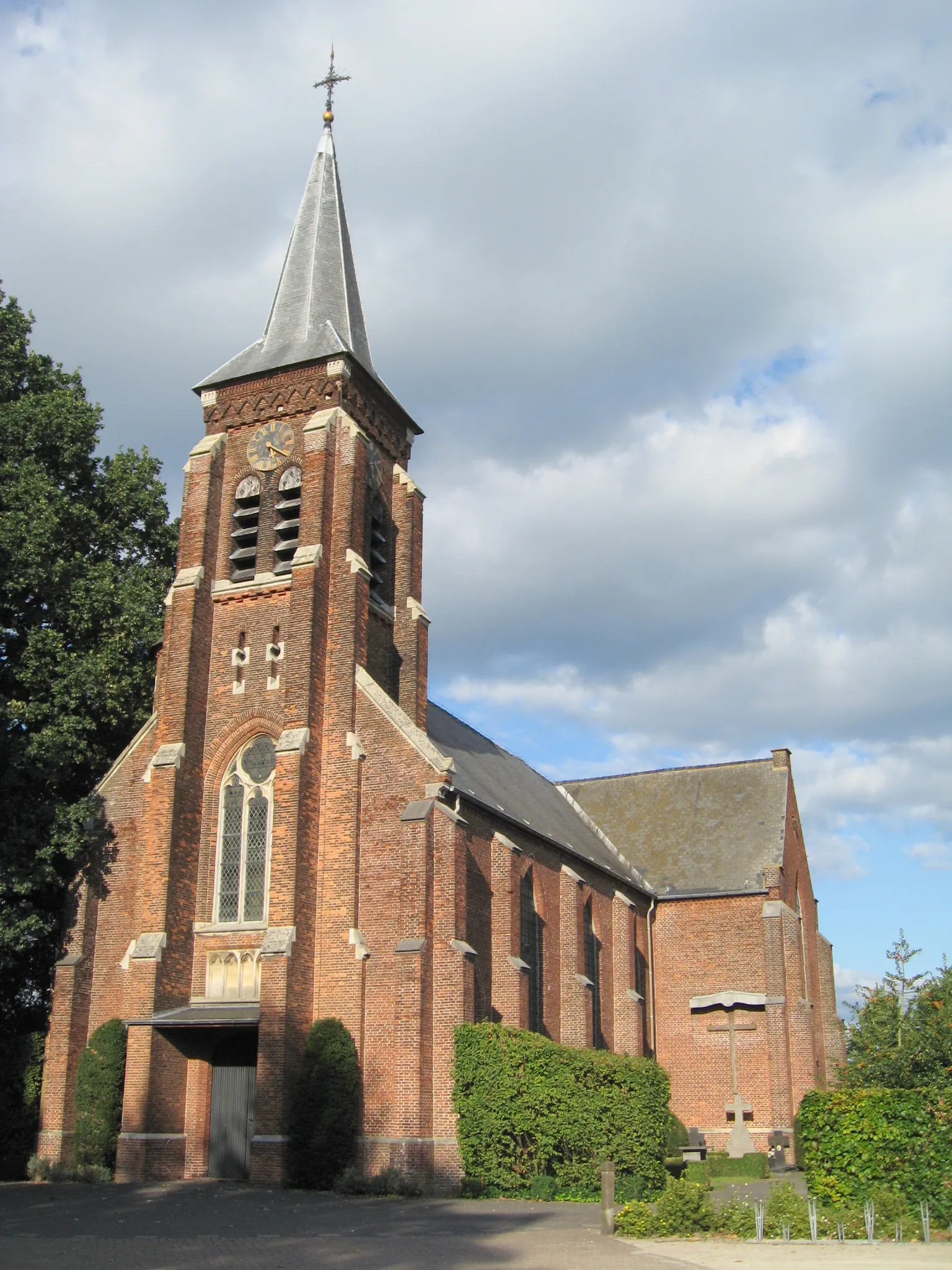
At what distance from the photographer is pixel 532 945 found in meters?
30.6

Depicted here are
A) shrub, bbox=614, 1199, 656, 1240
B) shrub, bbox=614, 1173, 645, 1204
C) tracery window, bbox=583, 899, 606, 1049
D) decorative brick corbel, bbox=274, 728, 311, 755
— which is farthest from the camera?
tracery window, bbox=583, 899, 606, 1049

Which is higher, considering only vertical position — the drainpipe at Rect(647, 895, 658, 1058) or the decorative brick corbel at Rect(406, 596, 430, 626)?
the decorative brick corbel at Rect(406, 596, 430, 626)

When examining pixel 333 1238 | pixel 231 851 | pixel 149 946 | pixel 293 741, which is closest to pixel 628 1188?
pixel 333 1238

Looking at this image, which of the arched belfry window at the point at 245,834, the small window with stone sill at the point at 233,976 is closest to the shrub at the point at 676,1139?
the small window with stone sill at the point at 233,976

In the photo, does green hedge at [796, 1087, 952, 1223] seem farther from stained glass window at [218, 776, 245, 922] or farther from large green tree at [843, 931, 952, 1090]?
stained glass window at [218, 776, 245, 922]

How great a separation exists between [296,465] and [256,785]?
788 centimetres

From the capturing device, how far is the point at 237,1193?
21.8 m

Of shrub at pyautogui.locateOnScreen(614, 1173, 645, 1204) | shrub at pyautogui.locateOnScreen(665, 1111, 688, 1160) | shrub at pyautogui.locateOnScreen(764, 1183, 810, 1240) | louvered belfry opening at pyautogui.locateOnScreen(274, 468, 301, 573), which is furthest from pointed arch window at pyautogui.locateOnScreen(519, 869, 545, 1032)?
shrub at pyautogui.locateOnScreen(764, 1183, 810, 1240)

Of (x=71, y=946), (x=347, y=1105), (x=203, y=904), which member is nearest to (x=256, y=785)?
(x=203, y=904)

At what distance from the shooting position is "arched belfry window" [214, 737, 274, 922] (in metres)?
26.3

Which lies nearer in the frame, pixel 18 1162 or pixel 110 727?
pixel 18 1162

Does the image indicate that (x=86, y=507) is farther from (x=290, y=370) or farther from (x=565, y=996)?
(x=565, y=996)

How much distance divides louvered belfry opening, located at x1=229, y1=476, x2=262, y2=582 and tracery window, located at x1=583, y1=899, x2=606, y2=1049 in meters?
13.2

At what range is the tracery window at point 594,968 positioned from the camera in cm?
3366
